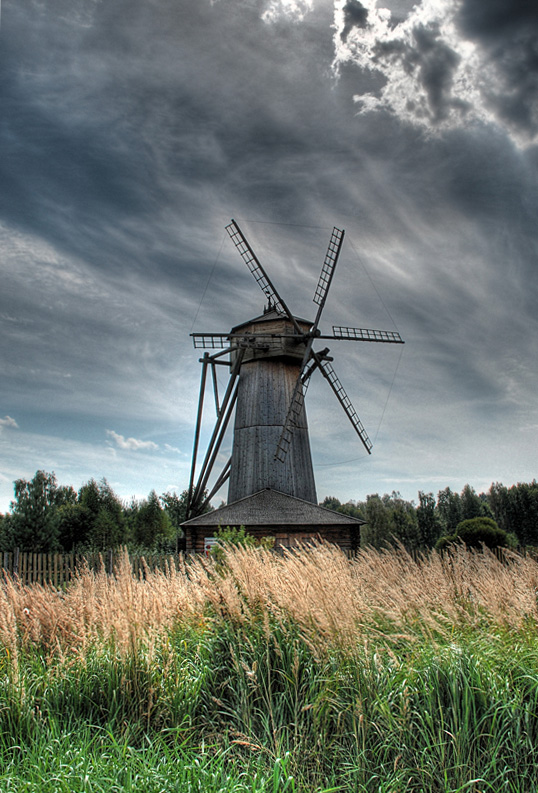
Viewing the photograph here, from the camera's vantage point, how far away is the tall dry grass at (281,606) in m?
3.73

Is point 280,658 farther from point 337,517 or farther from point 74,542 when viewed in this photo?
point 74,542

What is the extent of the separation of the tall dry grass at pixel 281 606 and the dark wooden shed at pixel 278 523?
31.9 ft

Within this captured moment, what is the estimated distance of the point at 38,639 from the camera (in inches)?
181

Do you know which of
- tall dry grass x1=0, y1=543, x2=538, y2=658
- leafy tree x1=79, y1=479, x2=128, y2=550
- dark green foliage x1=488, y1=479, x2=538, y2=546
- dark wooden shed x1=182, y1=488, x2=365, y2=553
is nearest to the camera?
tall dry grass x1=0, y1=543, x2=538, y2=658

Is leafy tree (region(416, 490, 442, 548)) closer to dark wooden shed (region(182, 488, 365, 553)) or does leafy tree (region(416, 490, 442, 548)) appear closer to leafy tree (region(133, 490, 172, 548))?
leafy tree (region(133, 490, 172, 548))

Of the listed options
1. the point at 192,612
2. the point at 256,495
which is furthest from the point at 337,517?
the point at 192,612

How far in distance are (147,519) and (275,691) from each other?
34.2 meters

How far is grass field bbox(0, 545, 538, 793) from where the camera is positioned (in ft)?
10.5

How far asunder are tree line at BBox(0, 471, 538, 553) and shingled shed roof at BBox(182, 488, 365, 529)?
6.30 ft

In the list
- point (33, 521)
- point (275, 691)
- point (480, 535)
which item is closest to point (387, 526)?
point (480, 535)

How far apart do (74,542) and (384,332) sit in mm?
24424

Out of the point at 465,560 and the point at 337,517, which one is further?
the point at 337,517

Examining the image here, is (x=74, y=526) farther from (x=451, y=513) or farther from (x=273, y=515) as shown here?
(x=451, y=513)

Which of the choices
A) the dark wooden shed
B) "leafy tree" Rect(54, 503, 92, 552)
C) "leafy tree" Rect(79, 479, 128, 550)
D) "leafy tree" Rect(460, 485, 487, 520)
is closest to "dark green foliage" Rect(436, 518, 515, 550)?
the dark wooden shed
